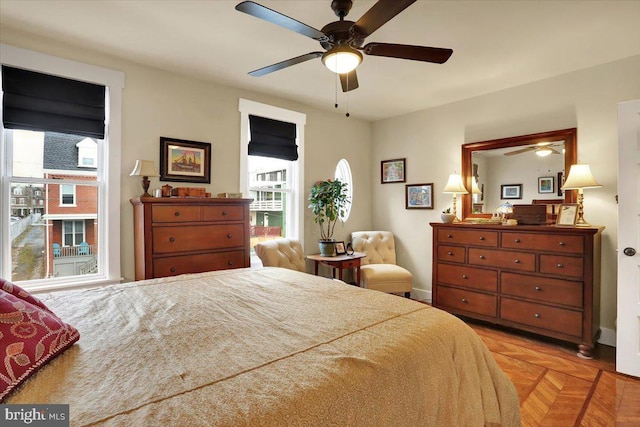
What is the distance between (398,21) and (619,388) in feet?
10.1

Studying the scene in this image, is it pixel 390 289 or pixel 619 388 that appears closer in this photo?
pixel 619 388


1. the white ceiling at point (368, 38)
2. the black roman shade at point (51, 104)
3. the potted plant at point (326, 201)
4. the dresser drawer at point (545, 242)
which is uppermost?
the white ceiling at point (368, 38)

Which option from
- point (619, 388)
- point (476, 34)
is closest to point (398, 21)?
point (476, 34)

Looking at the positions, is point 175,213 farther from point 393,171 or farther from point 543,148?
point 543,148

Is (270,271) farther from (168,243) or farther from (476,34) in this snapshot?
(476,34)

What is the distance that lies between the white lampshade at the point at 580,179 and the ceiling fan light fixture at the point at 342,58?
2412mm

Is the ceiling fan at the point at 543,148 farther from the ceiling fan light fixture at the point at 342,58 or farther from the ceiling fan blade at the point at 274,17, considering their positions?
the ceiling fan blade at the point at 274,17

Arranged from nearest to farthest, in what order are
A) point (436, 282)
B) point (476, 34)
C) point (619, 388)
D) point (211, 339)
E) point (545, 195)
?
point (211, 339) → point (619, 388) → point (476, 34) → point (545, 195) → point (436, 282)

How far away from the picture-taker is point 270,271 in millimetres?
2398

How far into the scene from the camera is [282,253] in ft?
12.2

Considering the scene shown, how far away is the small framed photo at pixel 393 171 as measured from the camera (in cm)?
473

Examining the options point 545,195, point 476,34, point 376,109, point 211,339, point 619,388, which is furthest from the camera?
point 376,109

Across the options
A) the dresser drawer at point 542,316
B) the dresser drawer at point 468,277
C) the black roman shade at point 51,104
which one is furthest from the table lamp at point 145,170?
the dresser drawer at point 542,316

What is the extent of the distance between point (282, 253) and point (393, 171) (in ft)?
7.12
